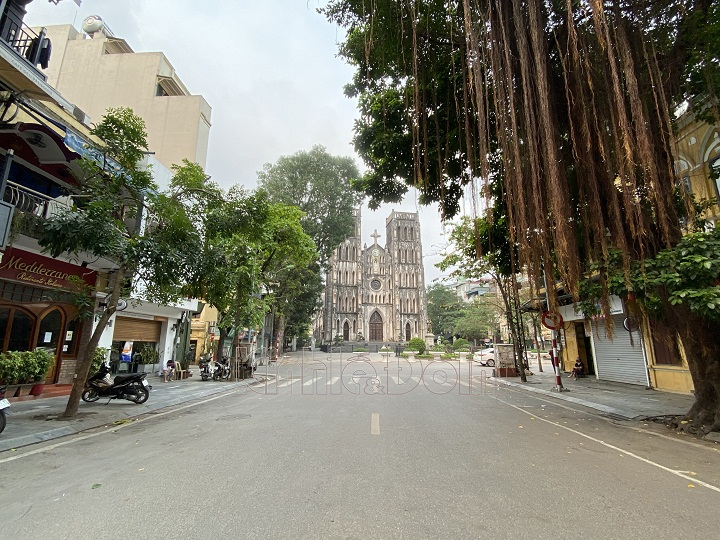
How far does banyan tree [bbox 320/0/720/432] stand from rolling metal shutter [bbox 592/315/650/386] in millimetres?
7667

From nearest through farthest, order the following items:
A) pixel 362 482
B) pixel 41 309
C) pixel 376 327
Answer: pixel 362 482 → pixel 41 309 → pixel 376 327

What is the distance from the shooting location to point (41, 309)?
10273mm

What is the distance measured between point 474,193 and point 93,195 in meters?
7.54

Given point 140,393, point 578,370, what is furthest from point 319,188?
point 140,393

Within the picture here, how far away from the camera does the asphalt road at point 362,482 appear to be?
2.93 m

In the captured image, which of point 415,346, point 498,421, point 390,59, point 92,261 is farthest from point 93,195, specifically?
point 415,346

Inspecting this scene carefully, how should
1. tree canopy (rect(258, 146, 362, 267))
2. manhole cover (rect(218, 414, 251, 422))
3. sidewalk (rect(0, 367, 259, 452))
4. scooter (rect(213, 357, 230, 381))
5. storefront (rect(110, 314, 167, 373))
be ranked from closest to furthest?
sidewalk (rect(0, 367, 259, 452)), manhole cover (rect(218, 414, 251, 422)), storefront (rect(110, 314, 167, 373)), scooter (rect(213, 357, 230, 381)), tree canopy (rect(258, 146, 362, 267))

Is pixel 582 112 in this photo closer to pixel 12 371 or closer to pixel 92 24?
pixel 12 371

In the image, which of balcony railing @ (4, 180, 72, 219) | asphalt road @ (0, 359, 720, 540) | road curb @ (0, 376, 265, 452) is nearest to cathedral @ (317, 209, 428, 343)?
road curb @ (0, 376, 265, 452)

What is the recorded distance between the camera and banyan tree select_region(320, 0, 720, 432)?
496cm

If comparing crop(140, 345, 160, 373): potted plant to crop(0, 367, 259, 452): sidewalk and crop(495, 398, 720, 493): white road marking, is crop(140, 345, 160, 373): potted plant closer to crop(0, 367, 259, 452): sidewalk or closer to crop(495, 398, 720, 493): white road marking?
crop(0, 367, 259, 452): sidewalk

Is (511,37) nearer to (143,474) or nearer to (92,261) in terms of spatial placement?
(143,474)

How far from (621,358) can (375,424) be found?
12.5m

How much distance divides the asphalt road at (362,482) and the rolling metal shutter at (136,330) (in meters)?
8.42
